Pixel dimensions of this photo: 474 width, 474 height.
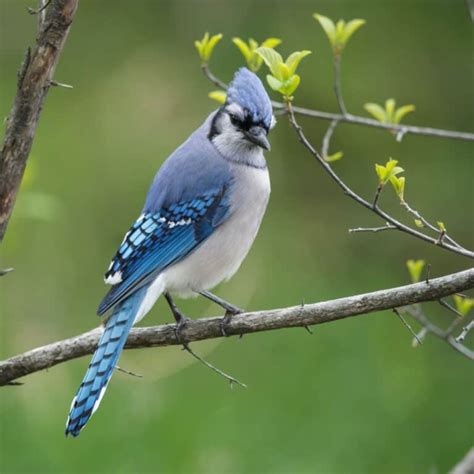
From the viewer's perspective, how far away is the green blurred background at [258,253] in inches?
174

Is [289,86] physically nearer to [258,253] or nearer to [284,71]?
[284,71]

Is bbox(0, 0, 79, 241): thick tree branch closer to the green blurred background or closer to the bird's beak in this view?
the bird's beak

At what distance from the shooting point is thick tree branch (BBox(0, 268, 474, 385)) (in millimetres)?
2416

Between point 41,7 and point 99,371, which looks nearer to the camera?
point 41,7

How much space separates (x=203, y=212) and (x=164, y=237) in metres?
0.16

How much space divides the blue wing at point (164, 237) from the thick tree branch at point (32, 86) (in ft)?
2.29

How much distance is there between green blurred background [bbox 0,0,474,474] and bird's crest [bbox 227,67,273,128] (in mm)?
1784

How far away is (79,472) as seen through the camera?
4164mm

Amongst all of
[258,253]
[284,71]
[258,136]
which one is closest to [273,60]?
[284,71]

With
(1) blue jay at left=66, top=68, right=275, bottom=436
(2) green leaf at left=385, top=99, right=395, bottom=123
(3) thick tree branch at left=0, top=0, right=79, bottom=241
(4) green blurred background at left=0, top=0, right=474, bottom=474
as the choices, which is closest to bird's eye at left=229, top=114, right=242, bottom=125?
(1) blue jay at left=66, top=68, right=275, bottom=436

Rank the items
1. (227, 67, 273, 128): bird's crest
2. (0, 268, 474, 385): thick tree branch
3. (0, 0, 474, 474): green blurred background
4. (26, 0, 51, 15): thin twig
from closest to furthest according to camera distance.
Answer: (26, 0, 51, 15): thin twig → (0, 268, 474, 385): thick tree branch → (227, 67, 273, 128): bird's crest → (0, 0, 474, 474): green blurred background

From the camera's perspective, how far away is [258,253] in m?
5.45

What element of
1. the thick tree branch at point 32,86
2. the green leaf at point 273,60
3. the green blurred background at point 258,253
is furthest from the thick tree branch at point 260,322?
the green blurred background at point 258,253

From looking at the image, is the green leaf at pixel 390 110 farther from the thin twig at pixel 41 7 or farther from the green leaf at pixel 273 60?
the thin twig at pixel 41 7
